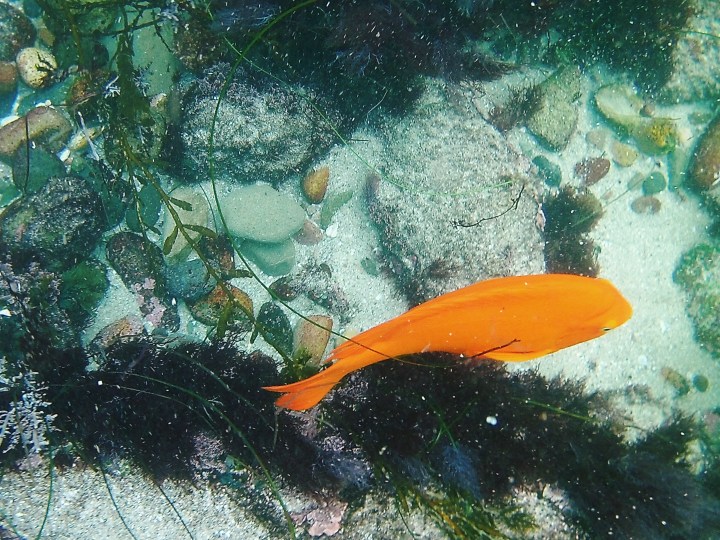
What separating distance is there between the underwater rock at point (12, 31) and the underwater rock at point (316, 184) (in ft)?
14.1

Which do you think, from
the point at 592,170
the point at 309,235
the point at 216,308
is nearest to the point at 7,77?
the point at 216,308

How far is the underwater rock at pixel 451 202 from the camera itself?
187 inches

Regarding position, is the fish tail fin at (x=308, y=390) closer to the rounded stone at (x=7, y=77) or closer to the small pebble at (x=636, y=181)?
the small pebble at (x=636, y=181)

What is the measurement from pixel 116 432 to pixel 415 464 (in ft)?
8.70

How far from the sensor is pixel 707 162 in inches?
238

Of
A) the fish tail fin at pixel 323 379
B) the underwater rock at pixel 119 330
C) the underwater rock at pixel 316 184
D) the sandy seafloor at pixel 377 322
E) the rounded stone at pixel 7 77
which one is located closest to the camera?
the fish tail fin at pixel 323 379

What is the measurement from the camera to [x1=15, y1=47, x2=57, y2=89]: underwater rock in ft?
18.3

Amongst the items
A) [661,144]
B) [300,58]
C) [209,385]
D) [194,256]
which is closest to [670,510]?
[209,385]

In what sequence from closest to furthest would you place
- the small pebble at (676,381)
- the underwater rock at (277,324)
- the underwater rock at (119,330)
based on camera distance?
1. the underwater rock at (119,330)
2. the underwater rock at (277,324)
3. the small pebble at (676,381)

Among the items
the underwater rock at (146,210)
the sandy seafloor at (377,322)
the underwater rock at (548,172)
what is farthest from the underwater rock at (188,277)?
the underwater rock at (548,172)

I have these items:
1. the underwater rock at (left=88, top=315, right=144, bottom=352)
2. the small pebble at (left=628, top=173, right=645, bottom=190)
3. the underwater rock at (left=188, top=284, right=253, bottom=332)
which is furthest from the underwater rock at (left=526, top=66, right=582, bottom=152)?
the underwater rock at (left=88, top=315, right=144, bottom=352)

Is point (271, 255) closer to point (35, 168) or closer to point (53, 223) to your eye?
point (53, 223)

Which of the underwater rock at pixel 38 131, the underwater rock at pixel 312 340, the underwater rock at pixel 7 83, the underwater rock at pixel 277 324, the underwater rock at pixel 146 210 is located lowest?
the underwater rock at pixel 312 340

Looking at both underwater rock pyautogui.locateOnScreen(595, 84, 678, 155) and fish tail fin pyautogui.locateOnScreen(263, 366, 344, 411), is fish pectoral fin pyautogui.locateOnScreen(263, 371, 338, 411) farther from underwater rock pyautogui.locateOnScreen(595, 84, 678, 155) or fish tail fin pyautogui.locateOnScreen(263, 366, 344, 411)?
underwater rock pyautogui.locateOnScreen(595, 84, 678, 155)
